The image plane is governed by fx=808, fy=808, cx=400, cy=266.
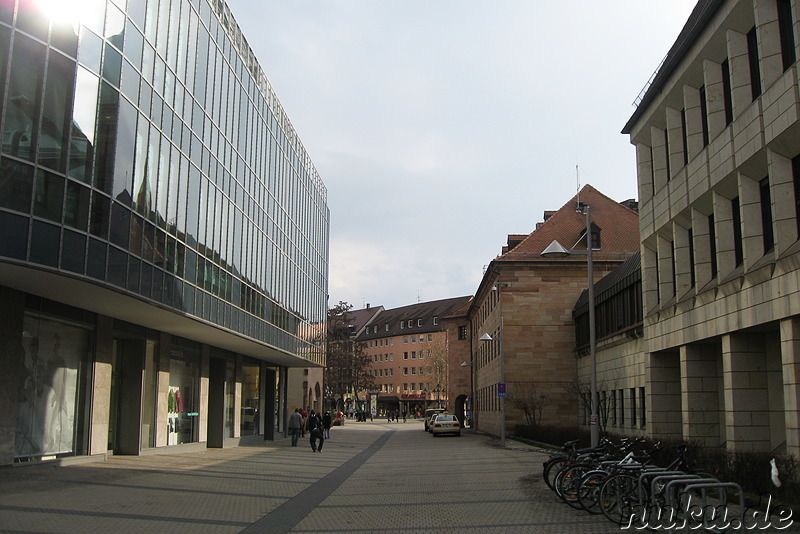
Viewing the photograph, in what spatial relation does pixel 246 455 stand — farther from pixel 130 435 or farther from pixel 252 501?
pixel 252 501

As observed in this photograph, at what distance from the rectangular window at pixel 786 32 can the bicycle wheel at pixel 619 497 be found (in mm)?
9814

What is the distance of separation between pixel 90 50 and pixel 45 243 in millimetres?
4594

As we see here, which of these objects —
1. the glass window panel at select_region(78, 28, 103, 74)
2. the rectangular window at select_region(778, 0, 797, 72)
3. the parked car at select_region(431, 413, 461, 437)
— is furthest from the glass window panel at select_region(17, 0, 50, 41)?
the parked car at select_region(431, 413, 461, 437)

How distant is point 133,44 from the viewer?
19.5m

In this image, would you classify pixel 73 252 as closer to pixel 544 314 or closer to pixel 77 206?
pixel 77 206

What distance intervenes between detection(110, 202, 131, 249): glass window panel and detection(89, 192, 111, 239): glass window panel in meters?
0.28

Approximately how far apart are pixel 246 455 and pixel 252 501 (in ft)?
48.5

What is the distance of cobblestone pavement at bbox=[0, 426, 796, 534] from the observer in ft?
39.3

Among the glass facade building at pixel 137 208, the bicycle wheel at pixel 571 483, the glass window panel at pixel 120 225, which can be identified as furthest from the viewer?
the glass window panel at pixel 120 225

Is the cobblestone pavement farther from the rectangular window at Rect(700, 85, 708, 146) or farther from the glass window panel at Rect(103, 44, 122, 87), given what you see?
the rectangular window at Rect(700, 85, 708, 146)

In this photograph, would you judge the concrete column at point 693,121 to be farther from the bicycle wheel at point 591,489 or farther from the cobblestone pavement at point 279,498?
the bicycle wheel at point 591,489

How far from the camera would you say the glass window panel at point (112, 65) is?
18.2 m

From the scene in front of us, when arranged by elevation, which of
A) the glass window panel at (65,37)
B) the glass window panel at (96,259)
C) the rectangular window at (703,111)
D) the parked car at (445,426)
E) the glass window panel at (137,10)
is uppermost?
the glass window panel at (137,10)

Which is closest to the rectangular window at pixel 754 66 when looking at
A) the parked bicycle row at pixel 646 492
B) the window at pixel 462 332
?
the parked bicycle row at pixel 646 492
